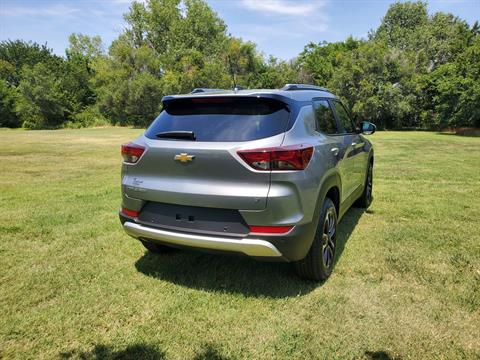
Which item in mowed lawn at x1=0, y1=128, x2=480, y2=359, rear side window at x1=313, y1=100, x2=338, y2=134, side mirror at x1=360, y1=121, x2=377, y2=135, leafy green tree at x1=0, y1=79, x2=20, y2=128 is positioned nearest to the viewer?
→ mowed lawn at x1=0, y1=128, x2=480, y2=359

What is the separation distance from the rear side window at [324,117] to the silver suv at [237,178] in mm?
93

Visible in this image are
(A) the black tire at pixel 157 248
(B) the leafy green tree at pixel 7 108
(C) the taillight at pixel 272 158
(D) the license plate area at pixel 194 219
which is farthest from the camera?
(B) the leafy green tree at pixel 7 108

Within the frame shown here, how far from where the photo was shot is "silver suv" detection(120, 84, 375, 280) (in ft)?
9.13

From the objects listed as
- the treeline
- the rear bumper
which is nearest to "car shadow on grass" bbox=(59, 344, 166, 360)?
the rear bumper

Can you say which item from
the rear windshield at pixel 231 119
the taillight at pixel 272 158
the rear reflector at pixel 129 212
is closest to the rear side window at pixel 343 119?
the rear windshield at pixel 231 119

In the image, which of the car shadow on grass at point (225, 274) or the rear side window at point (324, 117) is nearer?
the car shadow on grass at point (225, 274)

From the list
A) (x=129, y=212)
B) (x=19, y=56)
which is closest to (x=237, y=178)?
(x=129, y=212)

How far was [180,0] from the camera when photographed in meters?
57.0

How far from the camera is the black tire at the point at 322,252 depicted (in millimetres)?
3219

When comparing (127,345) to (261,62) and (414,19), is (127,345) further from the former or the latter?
(414,19)

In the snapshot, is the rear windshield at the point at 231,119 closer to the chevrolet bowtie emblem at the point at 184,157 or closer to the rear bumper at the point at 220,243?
the chevrolet bowtie emblem at the point at 184,157

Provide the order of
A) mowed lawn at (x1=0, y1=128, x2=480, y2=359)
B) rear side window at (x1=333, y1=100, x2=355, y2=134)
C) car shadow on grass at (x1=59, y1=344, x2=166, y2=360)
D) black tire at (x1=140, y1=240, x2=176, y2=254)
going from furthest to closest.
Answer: rear side window at (x1=333, y1=100, x2=355, y2=134)
black tire at (x1=140, y1=240, x2=176, y2=254)
mowed lawn at (x1=0, y1=128, x2=480, y2=359)
car shadow on grass at (x1=59, y1=344, x2=166, y2=360)

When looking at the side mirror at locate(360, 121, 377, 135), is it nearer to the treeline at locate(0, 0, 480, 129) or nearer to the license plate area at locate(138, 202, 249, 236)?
the license plate area at locate(138, 202, 249, 236)

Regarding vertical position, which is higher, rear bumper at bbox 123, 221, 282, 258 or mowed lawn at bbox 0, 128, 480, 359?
rear bumper at bbox 123, 221, 282, 258
